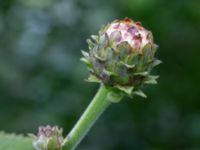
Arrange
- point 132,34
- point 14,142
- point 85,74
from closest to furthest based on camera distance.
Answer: point 132,34 → point 14,142 → point 85,74

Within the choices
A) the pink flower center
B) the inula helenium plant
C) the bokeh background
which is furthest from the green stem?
the bokeh background

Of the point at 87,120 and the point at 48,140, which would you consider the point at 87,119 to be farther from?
the point at 48,140

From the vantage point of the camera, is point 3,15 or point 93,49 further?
point 3,15

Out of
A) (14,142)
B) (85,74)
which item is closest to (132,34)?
(14,142)

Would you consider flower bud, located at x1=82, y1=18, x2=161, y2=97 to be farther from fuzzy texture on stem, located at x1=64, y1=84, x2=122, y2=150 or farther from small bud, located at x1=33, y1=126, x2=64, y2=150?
small bud, located at x1=33, y1=126, x2=64, y2=150

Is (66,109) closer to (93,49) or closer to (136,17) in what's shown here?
(136,17)

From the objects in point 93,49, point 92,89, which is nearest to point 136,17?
point 92,89
